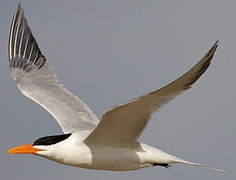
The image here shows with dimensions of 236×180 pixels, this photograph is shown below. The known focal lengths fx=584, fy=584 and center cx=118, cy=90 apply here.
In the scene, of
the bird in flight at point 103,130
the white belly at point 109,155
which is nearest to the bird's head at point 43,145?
the bird in flight at point 103,130

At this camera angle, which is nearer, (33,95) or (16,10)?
(33,95)

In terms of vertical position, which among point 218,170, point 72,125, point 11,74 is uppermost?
point 11,74

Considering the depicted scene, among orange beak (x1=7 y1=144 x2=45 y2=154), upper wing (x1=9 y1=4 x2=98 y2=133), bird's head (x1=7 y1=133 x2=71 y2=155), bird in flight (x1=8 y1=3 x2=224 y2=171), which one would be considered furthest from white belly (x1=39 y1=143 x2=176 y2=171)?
upper wing (x1=9 y1=4 x2=98 y2=133)

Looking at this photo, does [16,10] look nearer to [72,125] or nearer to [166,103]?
[72,125]

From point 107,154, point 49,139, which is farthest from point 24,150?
point 107,154

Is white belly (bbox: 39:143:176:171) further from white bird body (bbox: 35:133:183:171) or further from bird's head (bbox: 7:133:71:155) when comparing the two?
bird's head (bbox: 7:133:71:155)

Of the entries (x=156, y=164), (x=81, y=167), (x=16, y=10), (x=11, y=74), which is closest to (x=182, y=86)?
(x=156, y=164)

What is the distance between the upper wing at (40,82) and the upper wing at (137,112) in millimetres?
1823

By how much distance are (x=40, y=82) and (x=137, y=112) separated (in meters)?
4.53

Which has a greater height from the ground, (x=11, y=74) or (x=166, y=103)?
(x=11, y=74)

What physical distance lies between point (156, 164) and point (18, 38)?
18.9ft

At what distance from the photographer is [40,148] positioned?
8.76 meters

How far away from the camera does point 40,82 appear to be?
11.9 m

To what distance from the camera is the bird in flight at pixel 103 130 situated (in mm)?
7332
